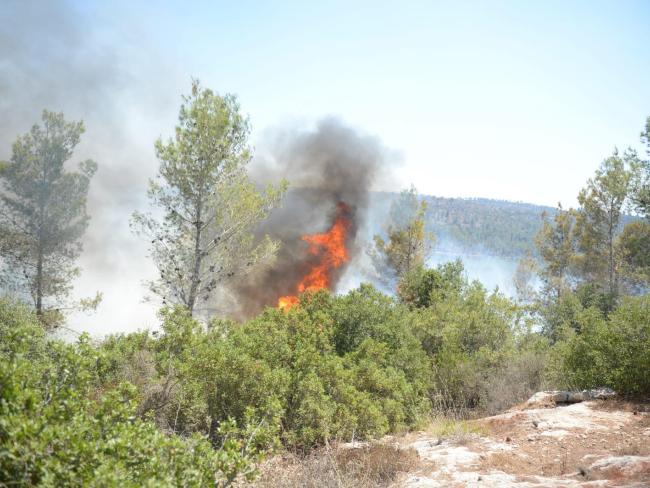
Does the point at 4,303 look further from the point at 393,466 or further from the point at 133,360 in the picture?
the point at 393,466

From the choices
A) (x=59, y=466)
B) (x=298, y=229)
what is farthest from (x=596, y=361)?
(x=298, y=229)

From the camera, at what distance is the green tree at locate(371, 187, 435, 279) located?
115ft

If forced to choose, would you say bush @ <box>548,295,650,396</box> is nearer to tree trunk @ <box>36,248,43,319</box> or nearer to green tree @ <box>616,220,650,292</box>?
green tree @ <box>616,220,650,292</box>

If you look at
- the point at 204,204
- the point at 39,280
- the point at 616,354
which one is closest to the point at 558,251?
the point at 616,354

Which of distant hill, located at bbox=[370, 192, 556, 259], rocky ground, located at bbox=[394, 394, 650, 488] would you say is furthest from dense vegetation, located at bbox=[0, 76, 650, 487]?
distant hill, located at bbox=[370, 192, 556, 259]

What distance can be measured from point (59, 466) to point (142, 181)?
137 ft

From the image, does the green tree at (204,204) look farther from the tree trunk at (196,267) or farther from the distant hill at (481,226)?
the distant hill at (481,226)

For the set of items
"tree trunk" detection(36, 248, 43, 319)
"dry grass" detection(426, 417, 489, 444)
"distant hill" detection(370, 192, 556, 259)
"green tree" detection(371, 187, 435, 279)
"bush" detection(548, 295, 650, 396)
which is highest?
"distant hill" detection(370, 192, 556, 259)

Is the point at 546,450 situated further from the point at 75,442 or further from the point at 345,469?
the point at 75,442

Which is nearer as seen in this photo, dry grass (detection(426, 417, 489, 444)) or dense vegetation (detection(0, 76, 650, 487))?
dense vegetation (detection(0, 76, 650, 487))

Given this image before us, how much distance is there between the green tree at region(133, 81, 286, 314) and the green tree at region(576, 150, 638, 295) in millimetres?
22983

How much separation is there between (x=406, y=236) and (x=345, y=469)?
97.5 feet

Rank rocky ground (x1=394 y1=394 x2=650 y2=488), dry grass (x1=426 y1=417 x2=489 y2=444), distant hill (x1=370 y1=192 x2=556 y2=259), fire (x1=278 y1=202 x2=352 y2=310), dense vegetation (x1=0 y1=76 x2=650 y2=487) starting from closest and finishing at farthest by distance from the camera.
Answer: dense vegetation (x1=0 y1=76 x2=650 y2=487) < rocky ground (x1=394 y1=394 x2=650 y2=488) < dry grass (x1=426 y1=417 x2=489 y2=444) < fire (x1=278 y1=202 x2=352 y2=310) < distant hill (x1=370 y1=192 x2=556 y2=259)

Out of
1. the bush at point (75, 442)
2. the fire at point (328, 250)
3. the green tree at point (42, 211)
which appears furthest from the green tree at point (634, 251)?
the green tree at point (42, 211)
